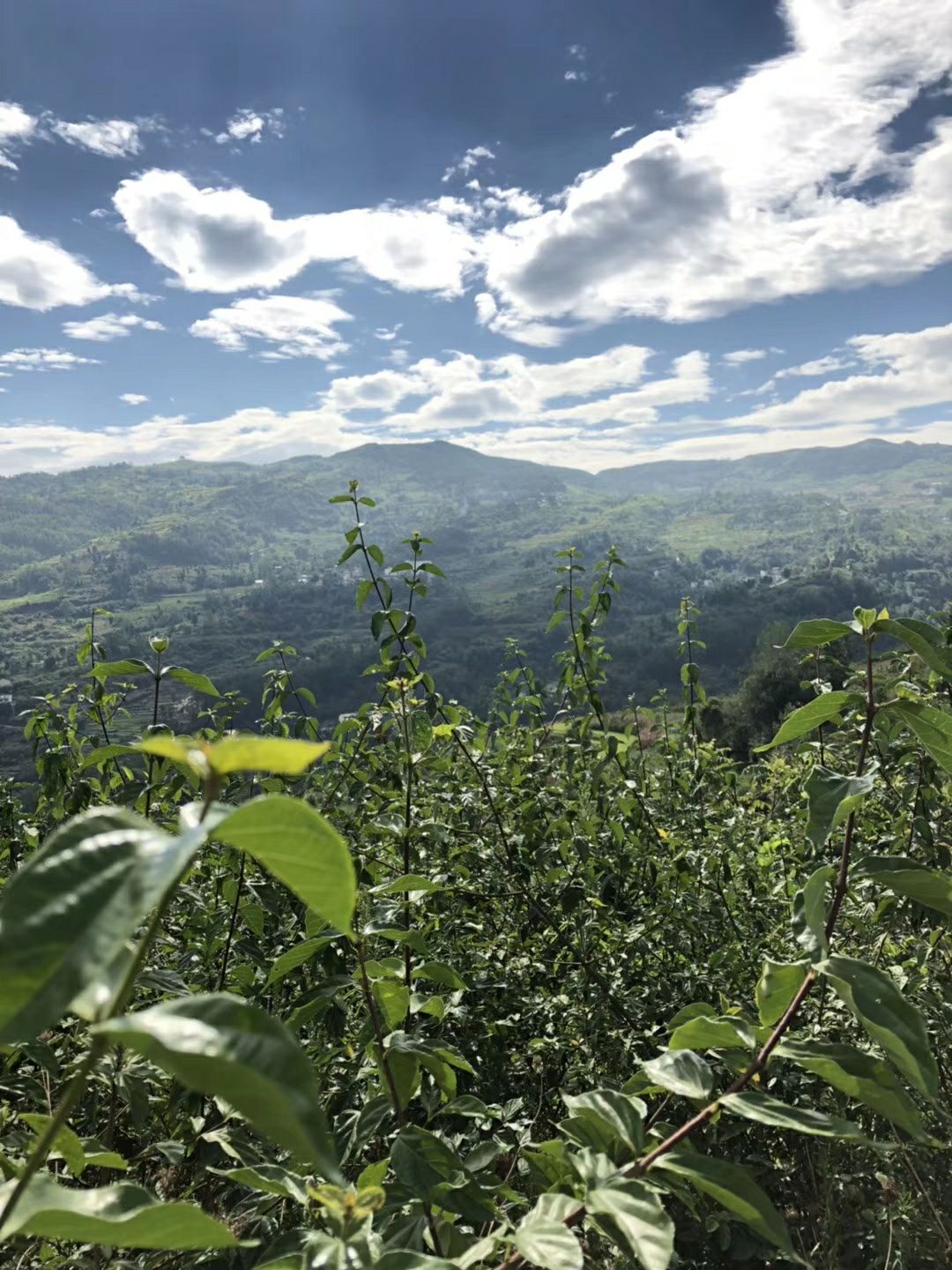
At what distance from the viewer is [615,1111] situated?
1.15m

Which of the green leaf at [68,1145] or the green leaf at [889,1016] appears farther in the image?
the green leaf at [68,1145]

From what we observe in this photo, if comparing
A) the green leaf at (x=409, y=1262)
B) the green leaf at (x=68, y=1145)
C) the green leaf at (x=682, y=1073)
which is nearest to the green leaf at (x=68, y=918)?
the green leaf at (x=409, y=1262)

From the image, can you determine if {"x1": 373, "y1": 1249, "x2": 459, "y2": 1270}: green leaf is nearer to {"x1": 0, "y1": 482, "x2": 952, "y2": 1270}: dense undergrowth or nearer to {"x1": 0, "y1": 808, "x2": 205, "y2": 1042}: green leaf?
{"x1": 0, "y1": 482, "x2": 952, "y2": 1270}: dense undergrowth

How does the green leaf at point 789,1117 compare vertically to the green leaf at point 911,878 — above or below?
below

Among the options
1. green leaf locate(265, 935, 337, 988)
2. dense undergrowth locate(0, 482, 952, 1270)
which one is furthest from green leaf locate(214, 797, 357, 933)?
green leaf locate(265, 935, 337, 988)

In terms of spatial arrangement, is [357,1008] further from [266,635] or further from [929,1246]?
[266,635]

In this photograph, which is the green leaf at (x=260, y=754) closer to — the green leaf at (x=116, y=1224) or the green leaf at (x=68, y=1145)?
the green leaf at (x=116, y=1224)

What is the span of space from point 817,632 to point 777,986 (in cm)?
78

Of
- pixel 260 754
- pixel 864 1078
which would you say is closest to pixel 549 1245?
pixel 864 1078

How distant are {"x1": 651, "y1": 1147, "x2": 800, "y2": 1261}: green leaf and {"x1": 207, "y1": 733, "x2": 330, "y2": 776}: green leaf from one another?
→ 2.74 ft

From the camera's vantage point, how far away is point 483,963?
3.83m

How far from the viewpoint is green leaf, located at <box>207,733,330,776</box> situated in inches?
23.5

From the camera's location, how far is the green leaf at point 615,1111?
3.61 ft

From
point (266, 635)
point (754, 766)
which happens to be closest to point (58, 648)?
point (266, 635)
